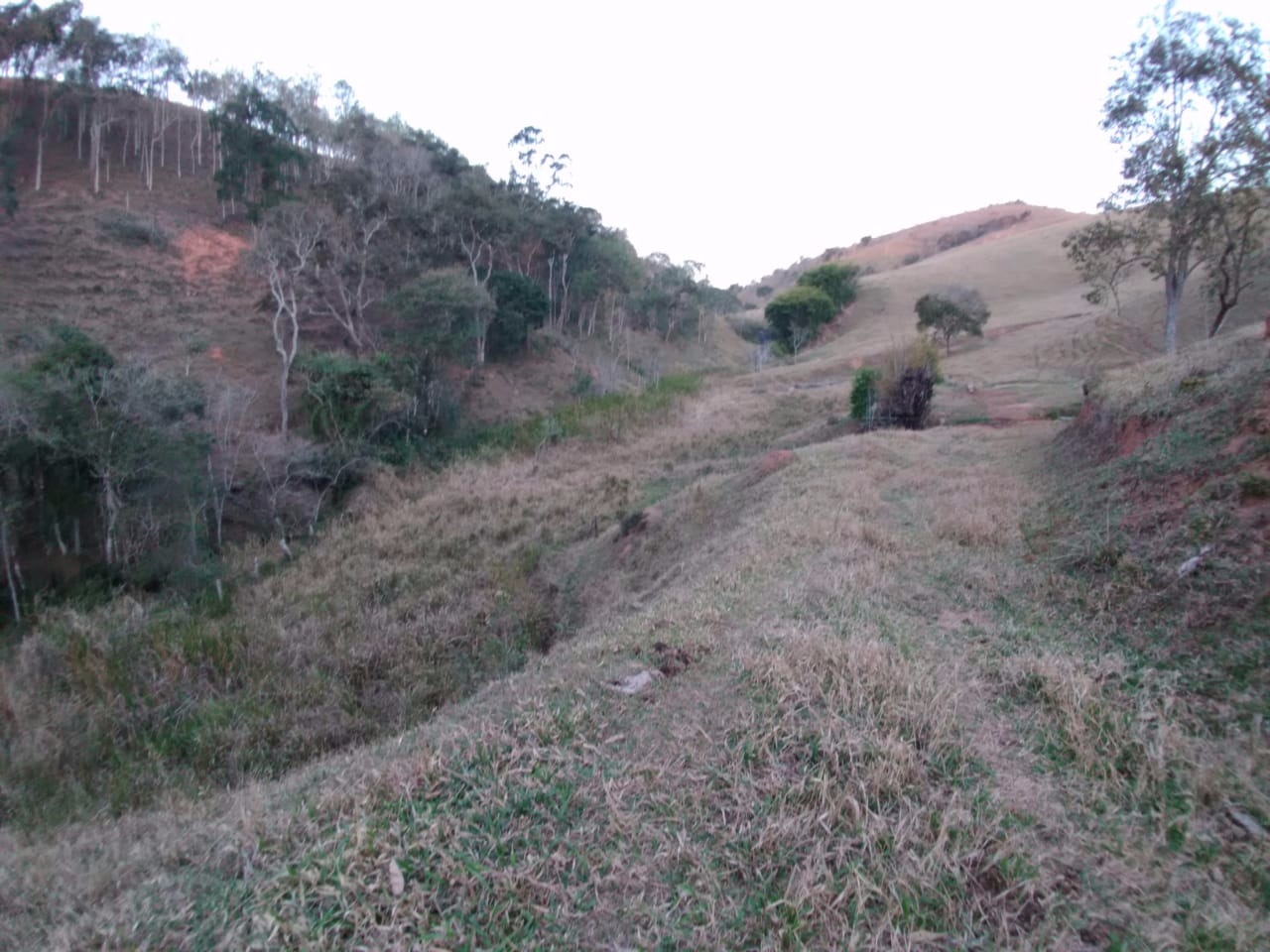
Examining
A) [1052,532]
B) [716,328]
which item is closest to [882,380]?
[1052,532]

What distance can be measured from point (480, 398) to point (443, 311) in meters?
3.56

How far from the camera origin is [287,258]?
30.3m

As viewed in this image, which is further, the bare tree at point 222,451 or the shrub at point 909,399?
the bare tree at point 222,451

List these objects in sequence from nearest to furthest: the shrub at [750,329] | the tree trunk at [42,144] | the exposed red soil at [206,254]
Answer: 1. the exposed red soil at [206,254]
2. the tree trunk at [42,144]
3. the shrub at [750,329]

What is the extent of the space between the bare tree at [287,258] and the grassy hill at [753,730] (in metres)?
16.4

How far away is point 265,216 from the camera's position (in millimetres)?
33156

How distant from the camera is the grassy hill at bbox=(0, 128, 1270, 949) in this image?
296 centimetres

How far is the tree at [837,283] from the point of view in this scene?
165 feet

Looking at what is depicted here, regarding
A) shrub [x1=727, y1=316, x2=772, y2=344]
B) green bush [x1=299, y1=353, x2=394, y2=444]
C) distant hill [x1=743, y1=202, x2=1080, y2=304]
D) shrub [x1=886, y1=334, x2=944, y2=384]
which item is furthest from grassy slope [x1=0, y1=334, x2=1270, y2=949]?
distant hill [x1=743, y1=202, x2=1080, y2=304]

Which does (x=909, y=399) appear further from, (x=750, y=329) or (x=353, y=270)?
(x=750, y=329)

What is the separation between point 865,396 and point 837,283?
111 ft

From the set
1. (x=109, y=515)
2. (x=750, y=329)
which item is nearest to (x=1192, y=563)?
(x=109, y=515)

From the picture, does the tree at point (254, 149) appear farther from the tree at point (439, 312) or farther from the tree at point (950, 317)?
the tree at point (950, 317)

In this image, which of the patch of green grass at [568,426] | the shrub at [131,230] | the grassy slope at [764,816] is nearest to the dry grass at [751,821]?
the grassy slope at [764,816]
